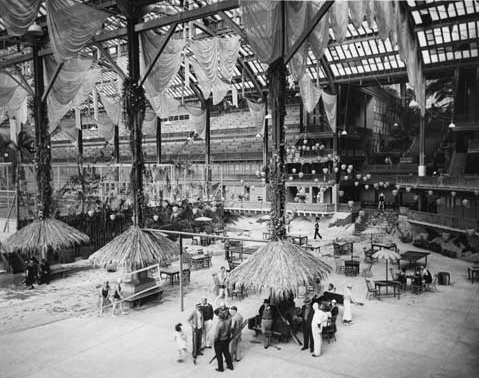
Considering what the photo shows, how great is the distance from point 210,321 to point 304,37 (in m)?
7.40

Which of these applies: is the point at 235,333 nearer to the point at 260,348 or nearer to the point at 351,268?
the point at 260,348

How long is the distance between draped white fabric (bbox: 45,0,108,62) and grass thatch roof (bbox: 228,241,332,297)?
925 cm

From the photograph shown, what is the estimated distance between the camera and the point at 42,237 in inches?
615

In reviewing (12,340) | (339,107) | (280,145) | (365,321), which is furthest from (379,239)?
(12,340)

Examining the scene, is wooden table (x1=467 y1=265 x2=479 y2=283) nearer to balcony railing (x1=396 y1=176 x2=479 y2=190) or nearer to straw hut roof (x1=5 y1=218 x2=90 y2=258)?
balcony railing (x1=396 y1=176 x2=479 y2=190)

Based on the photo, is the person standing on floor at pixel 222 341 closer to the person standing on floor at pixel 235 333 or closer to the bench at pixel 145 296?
the person standing on floor at pixel 235 333

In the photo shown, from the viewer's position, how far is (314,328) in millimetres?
9281

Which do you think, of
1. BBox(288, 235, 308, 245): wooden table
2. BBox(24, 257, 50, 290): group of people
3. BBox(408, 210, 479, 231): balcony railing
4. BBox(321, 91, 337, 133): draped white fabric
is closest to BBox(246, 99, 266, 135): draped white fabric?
BBox(321, 91, 337, 133): draped white fabric

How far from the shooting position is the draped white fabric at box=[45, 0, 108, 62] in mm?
13110

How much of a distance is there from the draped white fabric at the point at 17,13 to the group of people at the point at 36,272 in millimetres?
8320

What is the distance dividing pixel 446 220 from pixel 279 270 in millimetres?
15894

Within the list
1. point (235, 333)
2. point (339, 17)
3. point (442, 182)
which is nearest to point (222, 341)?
point (235, 333)

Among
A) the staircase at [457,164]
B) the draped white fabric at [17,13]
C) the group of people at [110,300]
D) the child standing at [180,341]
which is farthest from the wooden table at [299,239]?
the draped white fabric at [17,13]

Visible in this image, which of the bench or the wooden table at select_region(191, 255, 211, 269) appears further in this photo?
the wooden table at select_region(191, 255, 211, 269)
